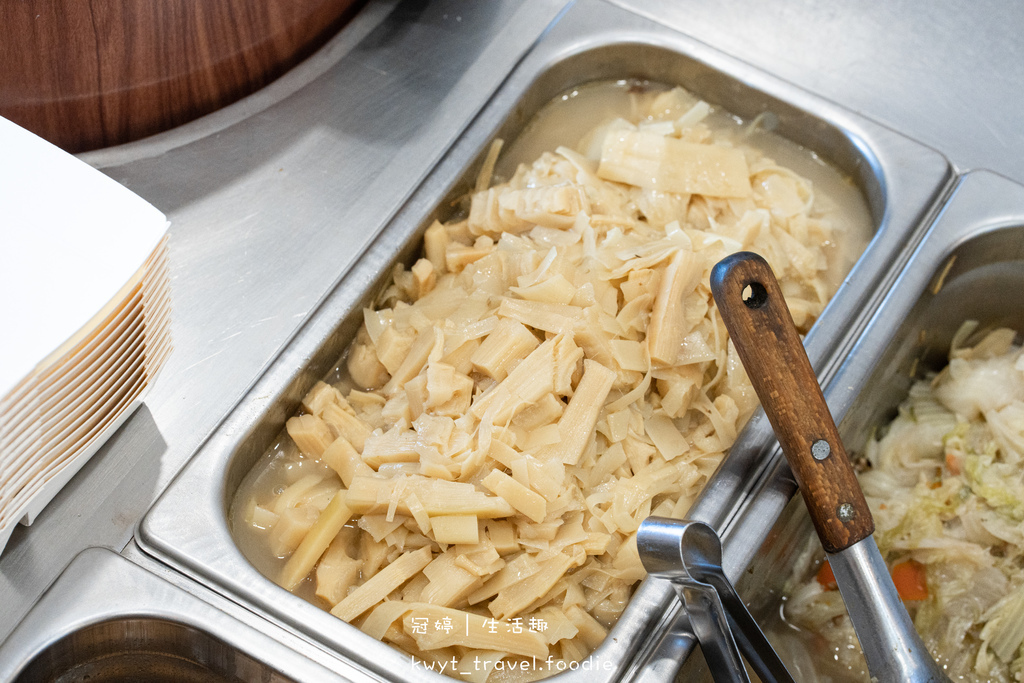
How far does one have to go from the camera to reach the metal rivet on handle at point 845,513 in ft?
3.43

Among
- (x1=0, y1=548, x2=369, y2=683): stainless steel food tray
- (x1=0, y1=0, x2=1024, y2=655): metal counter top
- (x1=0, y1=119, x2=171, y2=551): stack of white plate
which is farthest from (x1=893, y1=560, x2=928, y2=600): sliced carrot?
(x1=0, y1=119, x2=171, y2=551): stack of white plate

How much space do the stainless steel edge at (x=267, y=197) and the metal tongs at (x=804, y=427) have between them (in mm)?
534

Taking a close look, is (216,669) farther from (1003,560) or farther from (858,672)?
(1003,560)

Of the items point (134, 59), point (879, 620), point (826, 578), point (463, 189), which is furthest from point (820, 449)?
point (134, 59)

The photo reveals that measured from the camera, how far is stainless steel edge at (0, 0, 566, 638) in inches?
42.3

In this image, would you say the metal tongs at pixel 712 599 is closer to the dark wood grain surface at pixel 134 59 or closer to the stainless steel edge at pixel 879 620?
the stainless steel edge at pixel 879 620

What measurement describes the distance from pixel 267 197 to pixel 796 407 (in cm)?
79

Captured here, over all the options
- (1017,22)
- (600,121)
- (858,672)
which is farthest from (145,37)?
(1017,22)

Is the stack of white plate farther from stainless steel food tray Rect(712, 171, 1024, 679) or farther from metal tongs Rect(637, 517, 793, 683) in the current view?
stainless steel food tray Rect(712, 171, 1024, 679)

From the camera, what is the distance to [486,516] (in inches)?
41.8

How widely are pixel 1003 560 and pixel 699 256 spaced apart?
584 millimetres

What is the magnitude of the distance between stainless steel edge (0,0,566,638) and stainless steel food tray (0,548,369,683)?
0.10 feet

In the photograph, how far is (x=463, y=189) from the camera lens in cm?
139

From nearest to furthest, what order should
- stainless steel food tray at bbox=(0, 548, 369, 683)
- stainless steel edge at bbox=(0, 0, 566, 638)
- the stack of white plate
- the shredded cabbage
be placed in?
the stack of white plate < stainless steel food tray at bbox=(0, 548, 369, 683) < stainless steel edge at bbox=(0, 0, 566, 638) < the shredded cabbage
